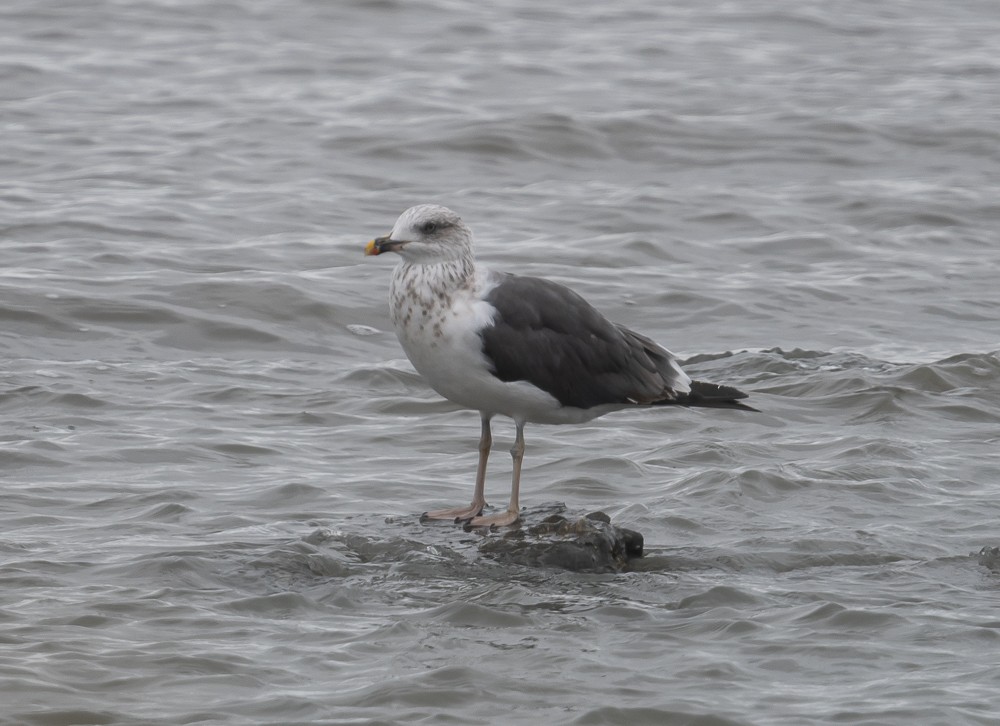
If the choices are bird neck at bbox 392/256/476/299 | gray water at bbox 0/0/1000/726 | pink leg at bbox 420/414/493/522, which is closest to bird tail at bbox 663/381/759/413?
gray water at bbox 0/0/1000/726

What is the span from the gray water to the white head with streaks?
1162mm

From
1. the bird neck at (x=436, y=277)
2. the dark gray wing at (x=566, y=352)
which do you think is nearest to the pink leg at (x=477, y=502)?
the dark gray wing at (x=566, y=352)

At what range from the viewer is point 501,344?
7.06 m

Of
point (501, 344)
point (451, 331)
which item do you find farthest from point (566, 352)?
point (451, 331)

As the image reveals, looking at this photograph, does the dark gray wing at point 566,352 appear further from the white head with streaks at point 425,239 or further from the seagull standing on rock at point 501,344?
the white head with streaks at point 425,239

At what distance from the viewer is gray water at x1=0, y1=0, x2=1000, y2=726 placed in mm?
5824

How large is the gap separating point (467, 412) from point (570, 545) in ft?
8.77

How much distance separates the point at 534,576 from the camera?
671 centimetres

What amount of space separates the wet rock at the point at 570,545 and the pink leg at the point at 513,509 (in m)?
0.08

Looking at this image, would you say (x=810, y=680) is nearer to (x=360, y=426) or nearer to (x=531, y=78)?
(x=360, y=426)

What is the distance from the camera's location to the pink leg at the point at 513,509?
7227 millimetres

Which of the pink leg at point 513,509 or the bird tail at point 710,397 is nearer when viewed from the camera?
the pink leg at point 513,509

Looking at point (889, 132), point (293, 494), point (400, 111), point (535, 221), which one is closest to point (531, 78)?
point (400, 111)

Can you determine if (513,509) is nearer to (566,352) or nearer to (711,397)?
(566,352)
